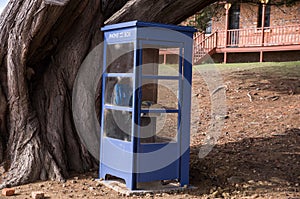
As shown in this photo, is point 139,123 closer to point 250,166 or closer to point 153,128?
point 153,128

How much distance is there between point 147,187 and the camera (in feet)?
19.0

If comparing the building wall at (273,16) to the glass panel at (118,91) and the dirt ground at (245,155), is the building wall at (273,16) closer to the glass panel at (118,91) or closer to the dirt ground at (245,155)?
the dirt ground at (245,155)

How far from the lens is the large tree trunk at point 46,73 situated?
6.04m

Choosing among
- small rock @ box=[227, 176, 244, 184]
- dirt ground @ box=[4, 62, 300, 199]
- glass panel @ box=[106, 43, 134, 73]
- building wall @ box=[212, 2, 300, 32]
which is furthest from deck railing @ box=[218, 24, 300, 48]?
small rock @ box=[227, 176, 244, 184]

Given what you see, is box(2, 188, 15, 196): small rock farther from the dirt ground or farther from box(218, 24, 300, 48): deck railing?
box(218, 24, 300, 48): deck railing

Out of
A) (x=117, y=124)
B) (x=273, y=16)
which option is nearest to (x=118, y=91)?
(x=117, y=124)

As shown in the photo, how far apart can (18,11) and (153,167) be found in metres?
2.95

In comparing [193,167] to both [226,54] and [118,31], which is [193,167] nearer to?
[118,31]

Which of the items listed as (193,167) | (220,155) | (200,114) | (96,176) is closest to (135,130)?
(96,176)

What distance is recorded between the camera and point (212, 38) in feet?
83.4

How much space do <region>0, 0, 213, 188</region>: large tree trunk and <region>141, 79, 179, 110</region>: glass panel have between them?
1.03 metres

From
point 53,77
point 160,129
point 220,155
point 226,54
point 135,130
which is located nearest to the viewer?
point 135,130

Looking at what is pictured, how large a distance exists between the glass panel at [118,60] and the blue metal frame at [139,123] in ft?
1.60

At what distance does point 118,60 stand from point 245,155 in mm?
2590
